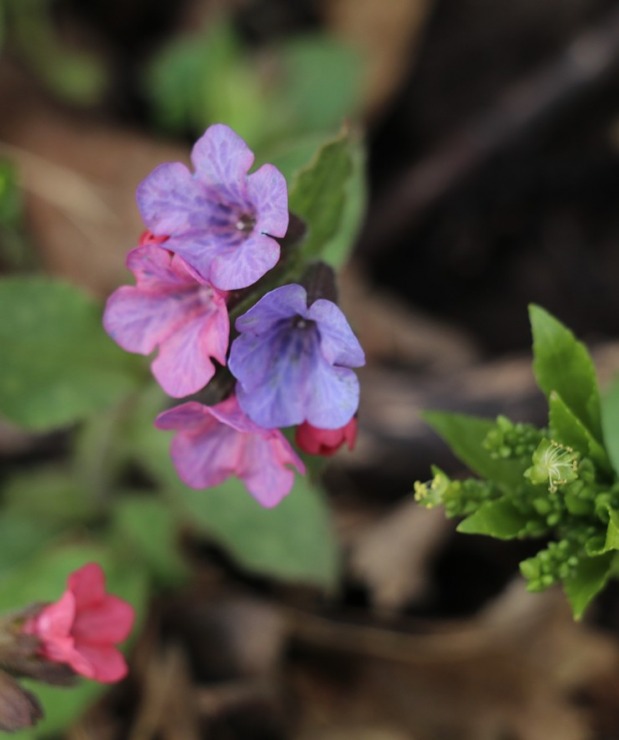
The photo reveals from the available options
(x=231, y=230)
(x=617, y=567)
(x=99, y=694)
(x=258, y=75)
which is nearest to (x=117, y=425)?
(x=99, y=694)

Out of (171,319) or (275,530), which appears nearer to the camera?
(171,319)

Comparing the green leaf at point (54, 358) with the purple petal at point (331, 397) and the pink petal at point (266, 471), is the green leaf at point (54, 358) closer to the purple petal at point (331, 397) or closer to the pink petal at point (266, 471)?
the pink petal at point (266, 471)

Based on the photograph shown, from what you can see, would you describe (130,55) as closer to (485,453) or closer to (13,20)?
(13,20)

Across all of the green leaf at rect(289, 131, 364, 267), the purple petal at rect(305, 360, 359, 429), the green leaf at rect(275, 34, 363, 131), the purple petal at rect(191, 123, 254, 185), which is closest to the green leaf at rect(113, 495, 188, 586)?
the green leaf at rect(289, 131, 364, 267)

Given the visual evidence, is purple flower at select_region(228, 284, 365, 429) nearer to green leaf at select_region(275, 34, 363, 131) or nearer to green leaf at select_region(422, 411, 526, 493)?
green leaf at select_region(422, 411, 526, 493)

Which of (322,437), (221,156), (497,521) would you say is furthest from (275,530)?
(221,156)

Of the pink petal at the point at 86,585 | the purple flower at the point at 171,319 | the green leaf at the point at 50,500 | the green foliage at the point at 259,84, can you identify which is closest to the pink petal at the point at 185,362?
the purple flower at the point at 171,319

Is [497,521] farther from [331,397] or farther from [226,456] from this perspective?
[226,456]
